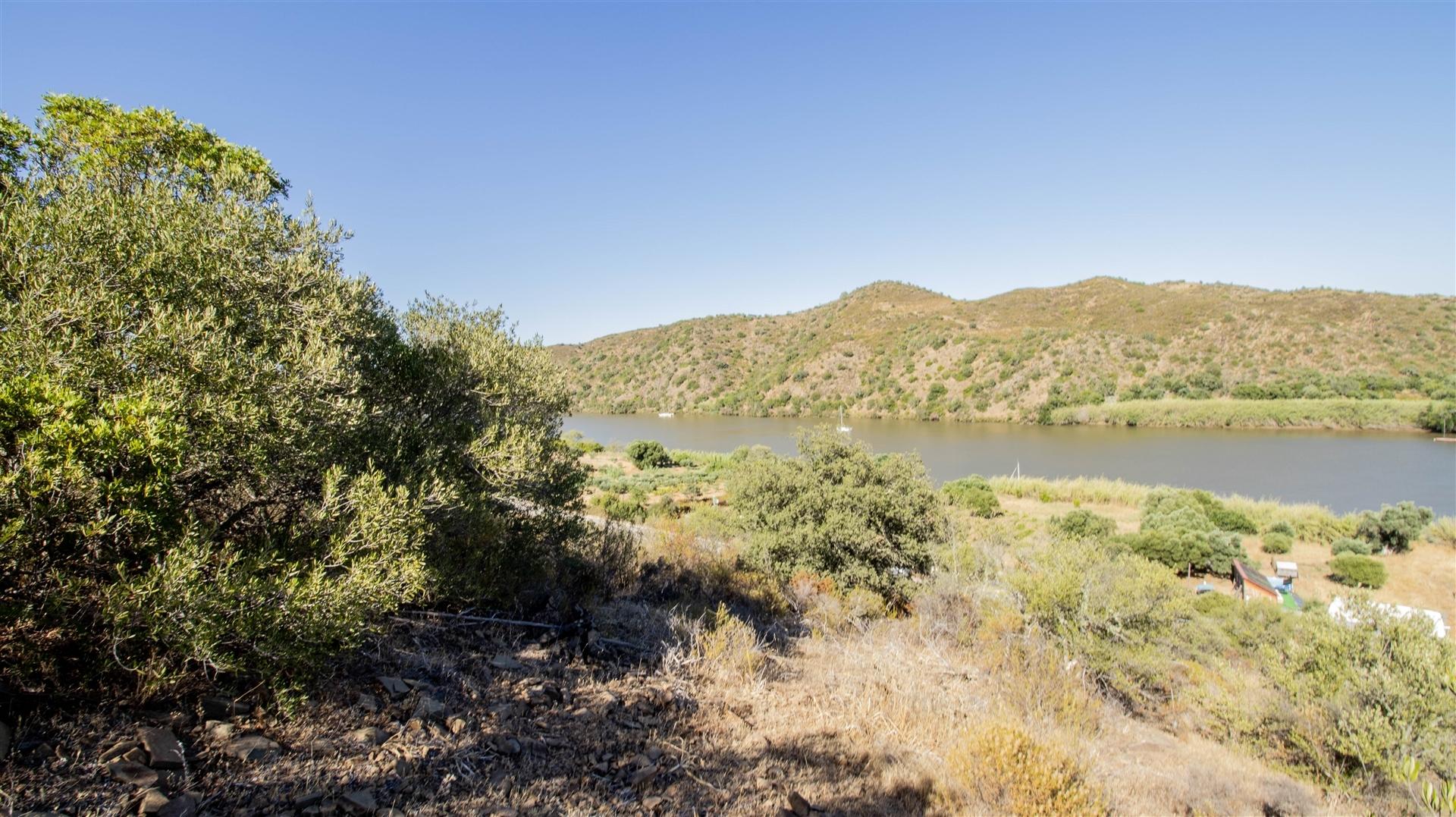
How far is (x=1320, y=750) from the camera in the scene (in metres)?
6.03

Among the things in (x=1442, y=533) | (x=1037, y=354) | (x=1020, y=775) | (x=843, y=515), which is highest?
(x=1037, y=354)

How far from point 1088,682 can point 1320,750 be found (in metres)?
2.14

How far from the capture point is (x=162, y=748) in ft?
9.27

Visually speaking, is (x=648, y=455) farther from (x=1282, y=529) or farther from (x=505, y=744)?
(x=505, y=744)

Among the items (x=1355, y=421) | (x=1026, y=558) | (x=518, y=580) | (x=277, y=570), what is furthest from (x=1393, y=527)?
(x=1355, y=421)

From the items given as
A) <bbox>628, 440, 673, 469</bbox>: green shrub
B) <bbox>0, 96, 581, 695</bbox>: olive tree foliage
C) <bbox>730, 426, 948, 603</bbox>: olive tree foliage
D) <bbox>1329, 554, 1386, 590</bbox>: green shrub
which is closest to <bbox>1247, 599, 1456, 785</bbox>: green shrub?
<bbox>730, 426, 948, 603</bbox>: olive tree foliage

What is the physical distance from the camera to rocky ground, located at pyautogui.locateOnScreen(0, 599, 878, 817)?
2.68m

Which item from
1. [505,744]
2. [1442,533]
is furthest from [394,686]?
[1442,533]

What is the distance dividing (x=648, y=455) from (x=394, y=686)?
31.7 metres

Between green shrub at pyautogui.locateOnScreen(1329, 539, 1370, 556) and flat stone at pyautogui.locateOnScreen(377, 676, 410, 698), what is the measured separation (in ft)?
81.8

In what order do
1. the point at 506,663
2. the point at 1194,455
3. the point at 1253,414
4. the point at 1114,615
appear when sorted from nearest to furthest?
the point at 506,663 < the point at 1114,615 < the point at 1194,455 < the point at 1253,414

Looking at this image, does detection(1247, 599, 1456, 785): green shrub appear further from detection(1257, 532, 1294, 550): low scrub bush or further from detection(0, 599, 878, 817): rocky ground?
detection(1257, 532, 1294, 550): low scrub bush

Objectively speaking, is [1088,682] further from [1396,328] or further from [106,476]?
[1396,328]

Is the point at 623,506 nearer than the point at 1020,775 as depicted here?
No
